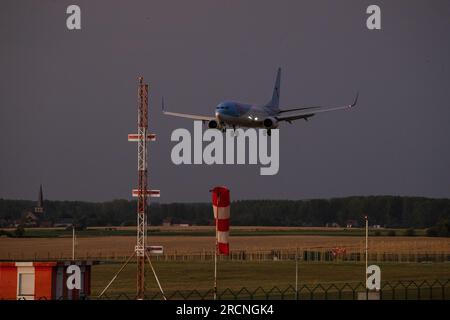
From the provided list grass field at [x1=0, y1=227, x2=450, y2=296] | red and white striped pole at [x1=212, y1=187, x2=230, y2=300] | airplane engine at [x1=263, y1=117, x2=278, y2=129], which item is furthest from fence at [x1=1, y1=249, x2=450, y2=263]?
red and white striped pole at [x1=212, y1=187, x2=230, y2=300]

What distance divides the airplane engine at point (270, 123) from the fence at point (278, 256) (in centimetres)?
1478

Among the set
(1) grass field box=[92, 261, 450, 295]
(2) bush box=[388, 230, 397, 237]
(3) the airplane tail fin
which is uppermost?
(3) the airplane tail fin

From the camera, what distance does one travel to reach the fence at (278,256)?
119500 millimetres

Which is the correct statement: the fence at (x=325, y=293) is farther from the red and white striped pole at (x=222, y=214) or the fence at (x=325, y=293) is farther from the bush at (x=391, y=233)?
the bush at (x=391, y=233)

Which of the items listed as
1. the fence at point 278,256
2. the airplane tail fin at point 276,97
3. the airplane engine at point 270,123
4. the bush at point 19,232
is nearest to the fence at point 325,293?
the airplane engine at point 270,123

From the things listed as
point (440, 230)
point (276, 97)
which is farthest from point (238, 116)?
point (440, 230)

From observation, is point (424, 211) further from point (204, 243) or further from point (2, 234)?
point (2, 234)

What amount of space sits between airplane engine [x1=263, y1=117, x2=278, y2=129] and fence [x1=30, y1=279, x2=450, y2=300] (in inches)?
1108

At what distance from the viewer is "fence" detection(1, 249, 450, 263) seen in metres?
120

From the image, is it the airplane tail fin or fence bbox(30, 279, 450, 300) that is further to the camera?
the airplane tail fin

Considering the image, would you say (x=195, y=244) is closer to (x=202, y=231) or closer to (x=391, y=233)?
(x=202, y=231)

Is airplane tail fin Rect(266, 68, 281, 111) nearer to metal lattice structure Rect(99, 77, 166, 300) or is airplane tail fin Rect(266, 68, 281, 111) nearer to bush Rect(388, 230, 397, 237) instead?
bush Rect(388, 230, 397, 237)
